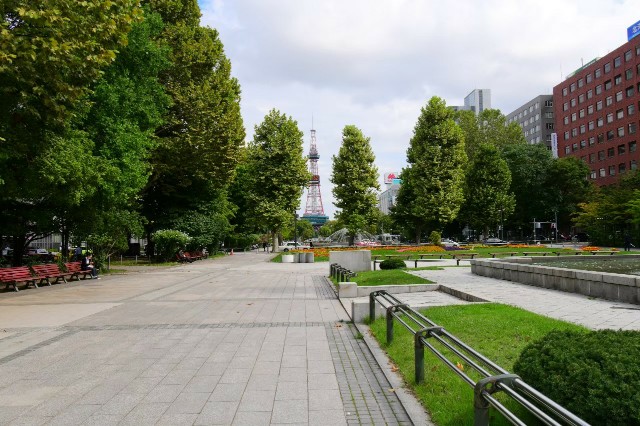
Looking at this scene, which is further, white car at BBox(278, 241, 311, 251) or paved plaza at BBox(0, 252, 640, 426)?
white car at BBox(278, 241, 311, 251)

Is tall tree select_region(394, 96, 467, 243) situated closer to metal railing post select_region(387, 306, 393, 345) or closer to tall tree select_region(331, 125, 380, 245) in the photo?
tall tree select_region(331, 125, 380, 245)

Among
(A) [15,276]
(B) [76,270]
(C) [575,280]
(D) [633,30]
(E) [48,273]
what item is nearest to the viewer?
(C) [575,280]

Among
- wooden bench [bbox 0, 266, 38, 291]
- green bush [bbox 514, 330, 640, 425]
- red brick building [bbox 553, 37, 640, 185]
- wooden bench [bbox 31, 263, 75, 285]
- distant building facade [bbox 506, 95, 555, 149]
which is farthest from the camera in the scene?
distant building facade [bbox 506, 95, 555, 149]

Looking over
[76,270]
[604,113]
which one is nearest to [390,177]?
[604,113]

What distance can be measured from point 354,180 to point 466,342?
44927 mm

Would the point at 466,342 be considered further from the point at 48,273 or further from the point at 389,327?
the point at 48,273

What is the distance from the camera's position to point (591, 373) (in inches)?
129

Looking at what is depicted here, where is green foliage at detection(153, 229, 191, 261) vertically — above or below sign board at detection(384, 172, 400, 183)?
below

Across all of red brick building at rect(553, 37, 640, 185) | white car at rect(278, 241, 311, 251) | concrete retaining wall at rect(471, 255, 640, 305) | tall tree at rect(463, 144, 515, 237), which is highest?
red brick building at rect(553, 37, 640, 185)

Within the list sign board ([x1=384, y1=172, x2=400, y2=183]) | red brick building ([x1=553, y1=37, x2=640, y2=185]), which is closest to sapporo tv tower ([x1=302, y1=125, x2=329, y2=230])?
sign board ([x1=384, y1=172, x2=400, y2=183])

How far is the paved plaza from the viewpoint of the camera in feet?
16.3

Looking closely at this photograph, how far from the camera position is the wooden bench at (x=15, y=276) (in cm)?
1675

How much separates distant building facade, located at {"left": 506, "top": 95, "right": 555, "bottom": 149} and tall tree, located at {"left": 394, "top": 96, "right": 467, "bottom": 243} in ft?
196

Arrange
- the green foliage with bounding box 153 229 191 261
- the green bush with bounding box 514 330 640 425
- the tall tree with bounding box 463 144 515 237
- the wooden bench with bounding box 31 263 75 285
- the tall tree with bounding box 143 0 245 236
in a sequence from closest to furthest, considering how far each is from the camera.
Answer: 1. the green bush with bounding box 514 330 640 425
2. the wooden bench with bounding box 31 263 75 285
3. the tall tree with bounding box 143 0 245 236
4. the green foliage with bounding box 153 229 191 261
5. the tall tree with bounding box 463 144 515 237
